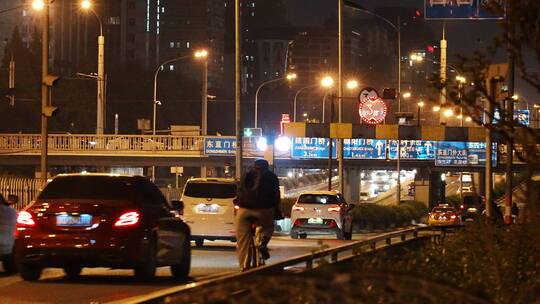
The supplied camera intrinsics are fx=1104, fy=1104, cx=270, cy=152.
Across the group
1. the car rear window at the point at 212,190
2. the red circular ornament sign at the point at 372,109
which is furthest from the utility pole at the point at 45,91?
the red circular ornament sign at the point at 372,109

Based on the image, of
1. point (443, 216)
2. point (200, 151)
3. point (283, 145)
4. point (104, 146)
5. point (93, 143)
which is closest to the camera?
point (443, 216)

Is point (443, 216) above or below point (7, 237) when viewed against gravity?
below

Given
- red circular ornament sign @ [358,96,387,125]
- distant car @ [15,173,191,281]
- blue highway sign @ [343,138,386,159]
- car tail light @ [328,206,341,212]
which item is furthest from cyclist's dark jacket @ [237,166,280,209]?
blue highway sign @ [343,138,386,159]

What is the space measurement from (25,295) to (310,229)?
→ 22.0 metres

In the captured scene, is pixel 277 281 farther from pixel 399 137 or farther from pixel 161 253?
pixel 399 137

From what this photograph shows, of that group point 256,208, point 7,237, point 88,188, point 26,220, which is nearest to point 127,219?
point 88,188

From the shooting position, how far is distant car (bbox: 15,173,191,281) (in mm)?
15328

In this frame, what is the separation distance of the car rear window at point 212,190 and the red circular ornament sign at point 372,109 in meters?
17.2

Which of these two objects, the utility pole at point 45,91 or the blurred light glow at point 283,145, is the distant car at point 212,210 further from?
the blurred light glow at point 283,145

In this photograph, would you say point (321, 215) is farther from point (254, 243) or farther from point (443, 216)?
point (254, 243)

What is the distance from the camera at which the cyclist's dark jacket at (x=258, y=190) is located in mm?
16172

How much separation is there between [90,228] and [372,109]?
97.3 ft

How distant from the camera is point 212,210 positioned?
27.2 m

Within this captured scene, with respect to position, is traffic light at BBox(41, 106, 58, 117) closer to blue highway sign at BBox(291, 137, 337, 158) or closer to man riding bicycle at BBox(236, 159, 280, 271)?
man riding bicycle at BBox(236, 159, 280, 271)
